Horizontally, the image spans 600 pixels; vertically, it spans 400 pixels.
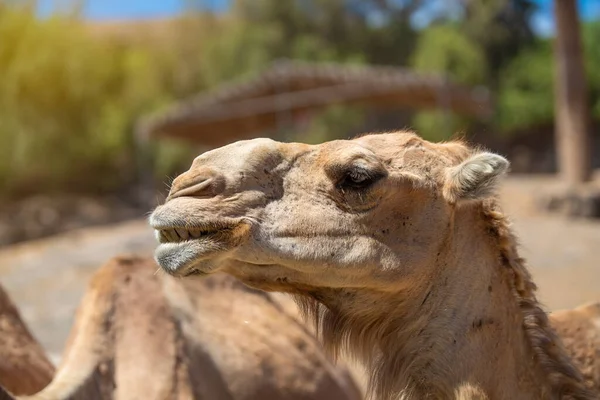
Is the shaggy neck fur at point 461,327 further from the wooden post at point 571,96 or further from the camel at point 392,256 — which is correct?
the wooden post at point 571,96

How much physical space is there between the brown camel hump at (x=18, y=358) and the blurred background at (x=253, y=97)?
28.7ft

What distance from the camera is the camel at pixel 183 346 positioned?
121 inches

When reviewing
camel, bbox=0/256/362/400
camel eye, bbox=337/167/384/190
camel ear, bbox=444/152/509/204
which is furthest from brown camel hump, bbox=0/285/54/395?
camel ear, bbox=444/152/509/204

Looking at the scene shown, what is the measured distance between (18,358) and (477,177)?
2222mm

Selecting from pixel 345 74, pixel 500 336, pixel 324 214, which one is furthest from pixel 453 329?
pixel 345 74

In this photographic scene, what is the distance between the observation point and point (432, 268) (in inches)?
100.0

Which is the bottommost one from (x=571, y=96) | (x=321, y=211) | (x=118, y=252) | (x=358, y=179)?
(x=118, y=252)

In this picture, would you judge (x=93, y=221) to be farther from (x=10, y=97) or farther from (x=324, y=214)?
(x=324, y=214)

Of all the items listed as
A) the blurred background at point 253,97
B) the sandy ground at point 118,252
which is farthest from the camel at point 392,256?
the blurred background at point 253,97

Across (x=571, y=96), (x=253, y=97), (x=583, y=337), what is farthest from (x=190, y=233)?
(x=253, y=97)

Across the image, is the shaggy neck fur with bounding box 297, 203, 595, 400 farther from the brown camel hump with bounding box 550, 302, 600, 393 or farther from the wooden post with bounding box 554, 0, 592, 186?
the wooden post with bounding box 554, 0, 592, 186

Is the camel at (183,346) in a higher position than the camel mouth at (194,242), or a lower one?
lower

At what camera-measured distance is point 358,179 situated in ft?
8.11

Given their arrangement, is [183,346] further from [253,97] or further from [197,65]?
[197,65]
